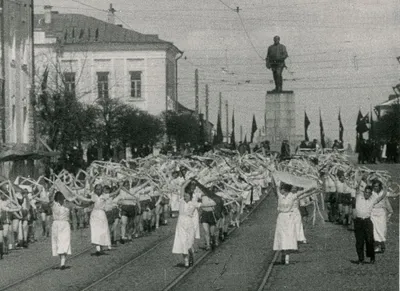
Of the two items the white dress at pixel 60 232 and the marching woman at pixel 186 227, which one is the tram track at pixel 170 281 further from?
the white dress at pixel 60 232

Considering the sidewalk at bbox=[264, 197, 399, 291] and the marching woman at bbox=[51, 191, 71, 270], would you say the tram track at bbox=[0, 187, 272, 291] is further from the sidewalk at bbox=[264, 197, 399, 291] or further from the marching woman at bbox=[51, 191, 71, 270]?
the sidewalk at bbox=[264, 197, 399, 291]

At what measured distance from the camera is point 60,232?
22.0 metres

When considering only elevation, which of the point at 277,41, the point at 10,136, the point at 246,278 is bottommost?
the point at 246,278

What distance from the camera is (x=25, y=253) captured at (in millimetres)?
25984

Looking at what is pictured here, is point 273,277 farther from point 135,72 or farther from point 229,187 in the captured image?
point 135,72

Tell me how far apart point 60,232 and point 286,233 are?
419 centimetres

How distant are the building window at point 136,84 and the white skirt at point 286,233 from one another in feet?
197

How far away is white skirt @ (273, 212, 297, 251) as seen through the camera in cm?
2188

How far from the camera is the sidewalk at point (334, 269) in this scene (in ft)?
61.9

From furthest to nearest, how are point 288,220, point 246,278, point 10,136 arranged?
1. point 10,136
2. point 288,220
3. point 246,278

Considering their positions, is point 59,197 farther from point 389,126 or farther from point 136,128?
point 389,126

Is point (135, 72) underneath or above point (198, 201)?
above

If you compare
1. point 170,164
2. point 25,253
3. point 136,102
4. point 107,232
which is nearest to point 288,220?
point 107,232

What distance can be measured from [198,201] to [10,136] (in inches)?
1055
